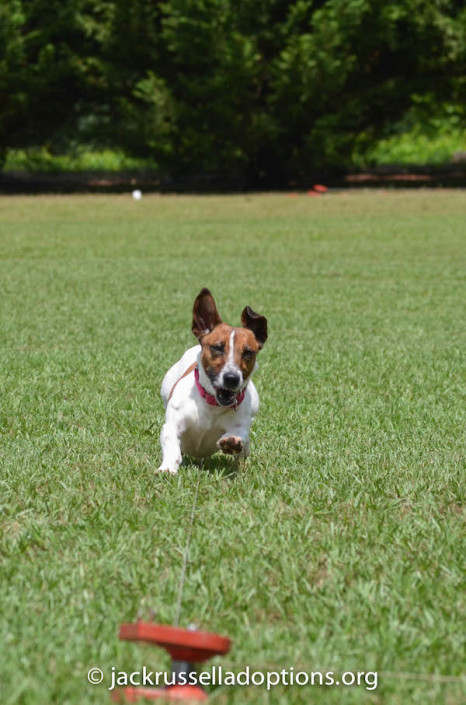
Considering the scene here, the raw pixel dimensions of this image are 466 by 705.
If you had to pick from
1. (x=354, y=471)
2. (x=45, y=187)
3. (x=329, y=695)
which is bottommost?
(x=45, y=187)

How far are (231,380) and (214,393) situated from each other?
260mm

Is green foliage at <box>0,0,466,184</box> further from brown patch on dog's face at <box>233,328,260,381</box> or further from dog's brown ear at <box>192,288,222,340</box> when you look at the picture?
brown patch on dog's face at <box>233,328,260,381</box>

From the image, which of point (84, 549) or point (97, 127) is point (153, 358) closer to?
point (84, 549)

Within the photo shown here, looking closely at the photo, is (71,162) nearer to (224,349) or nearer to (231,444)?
(224,349)

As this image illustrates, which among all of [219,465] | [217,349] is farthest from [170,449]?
[217,349]

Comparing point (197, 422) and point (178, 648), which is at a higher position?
point (178, 648)

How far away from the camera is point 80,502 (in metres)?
4.79

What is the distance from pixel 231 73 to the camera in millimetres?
42062

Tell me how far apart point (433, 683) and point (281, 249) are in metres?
21.4

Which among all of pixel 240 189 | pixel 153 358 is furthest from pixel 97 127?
pixel 153 358

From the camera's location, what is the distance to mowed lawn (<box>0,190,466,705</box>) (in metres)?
3.15

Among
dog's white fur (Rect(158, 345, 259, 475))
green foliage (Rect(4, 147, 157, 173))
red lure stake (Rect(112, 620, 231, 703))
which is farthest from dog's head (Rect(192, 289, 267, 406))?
green foliage (Rect(4, 147, 157, 173))

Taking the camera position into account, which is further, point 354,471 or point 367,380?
point 367,380

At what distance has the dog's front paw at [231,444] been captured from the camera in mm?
5164
